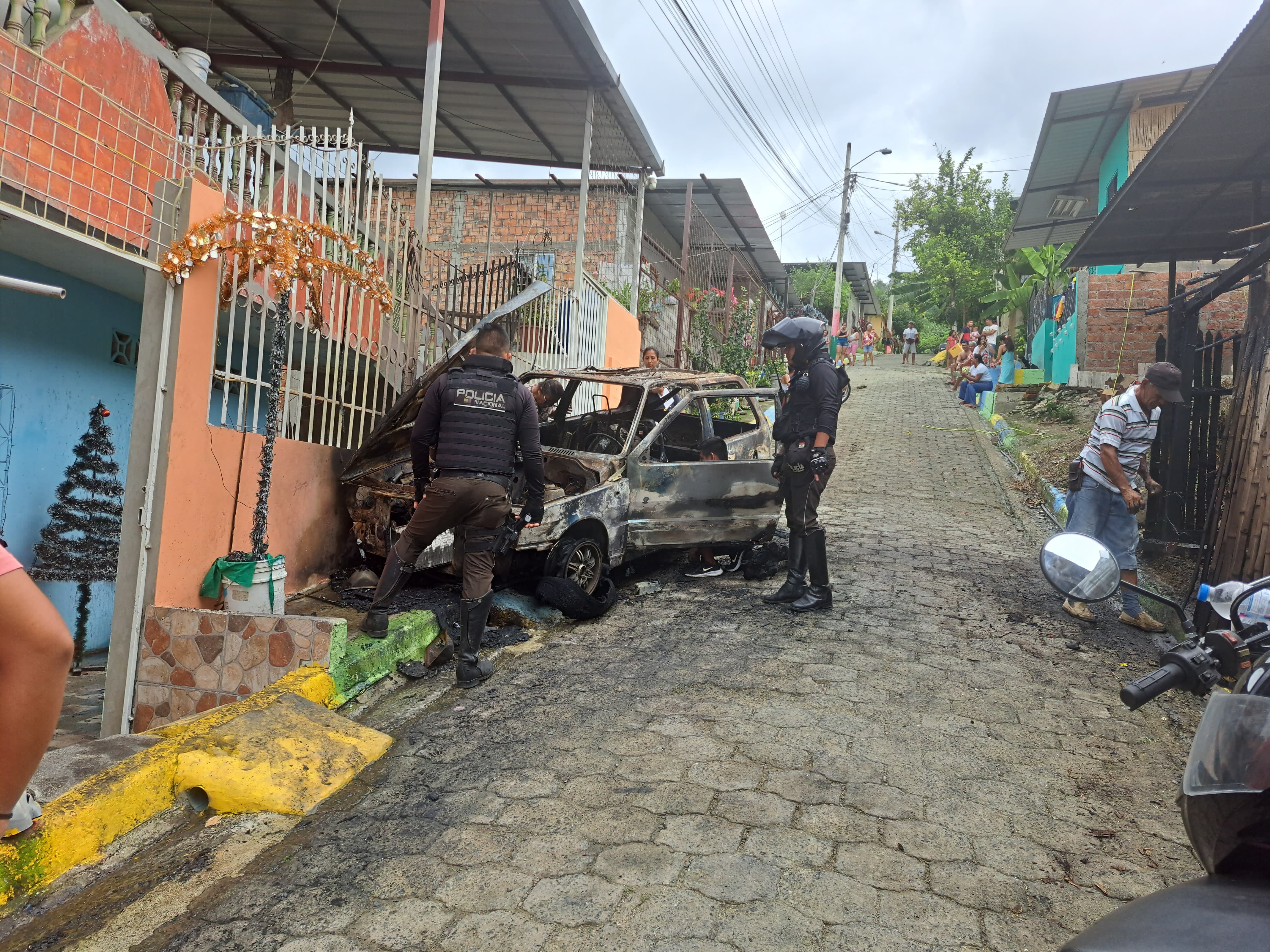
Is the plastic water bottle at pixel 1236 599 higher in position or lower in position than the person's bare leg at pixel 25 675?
higher

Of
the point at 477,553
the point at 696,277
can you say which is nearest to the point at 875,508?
the point at 477,553

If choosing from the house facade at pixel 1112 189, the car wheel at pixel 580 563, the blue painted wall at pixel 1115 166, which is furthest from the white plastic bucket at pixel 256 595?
the blue painted wall at pixel 1115 166

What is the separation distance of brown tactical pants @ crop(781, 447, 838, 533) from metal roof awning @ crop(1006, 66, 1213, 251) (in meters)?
7.75

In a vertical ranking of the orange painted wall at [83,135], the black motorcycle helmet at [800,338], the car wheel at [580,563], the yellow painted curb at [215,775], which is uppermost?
the orange painted wall at [83,135]

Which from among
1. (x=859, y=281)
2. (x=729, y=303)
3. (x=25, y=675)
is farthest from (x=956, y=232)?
(x=25, y=675)

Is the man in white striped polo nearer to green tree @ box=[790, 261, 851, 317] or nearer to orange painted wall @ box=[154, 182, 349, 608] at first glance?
orange painted wall @ box=[154, 182, 349, 608]

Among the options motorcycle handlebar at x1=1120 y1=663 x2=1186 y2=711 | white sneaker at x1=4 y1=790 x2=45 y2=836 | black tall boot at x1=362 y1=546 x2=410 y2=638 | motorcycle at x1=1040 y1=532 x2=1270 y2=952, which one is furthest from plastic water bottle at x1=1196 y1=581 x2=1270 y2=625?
black tall boot at x1=362 y1=546 x2=410 y2=638

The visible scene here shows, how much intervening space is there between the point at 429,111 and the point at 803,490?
459cm

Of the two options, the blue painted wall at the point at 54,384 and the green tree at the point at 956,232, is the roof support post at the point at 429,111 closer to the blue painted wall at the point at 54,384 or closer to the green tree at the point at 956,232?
the blue painted wall at the point at 54,384

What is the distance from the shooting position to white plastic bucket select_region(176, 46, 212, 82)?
6660 millimetres

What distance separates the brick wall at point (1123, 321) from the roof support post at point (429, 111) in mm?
9731

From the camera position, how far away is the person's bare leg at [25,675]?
1488 mm

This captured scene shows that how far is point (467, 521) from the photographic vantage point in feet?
14.8

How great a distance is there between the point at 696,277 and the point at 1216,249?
1135 cm
